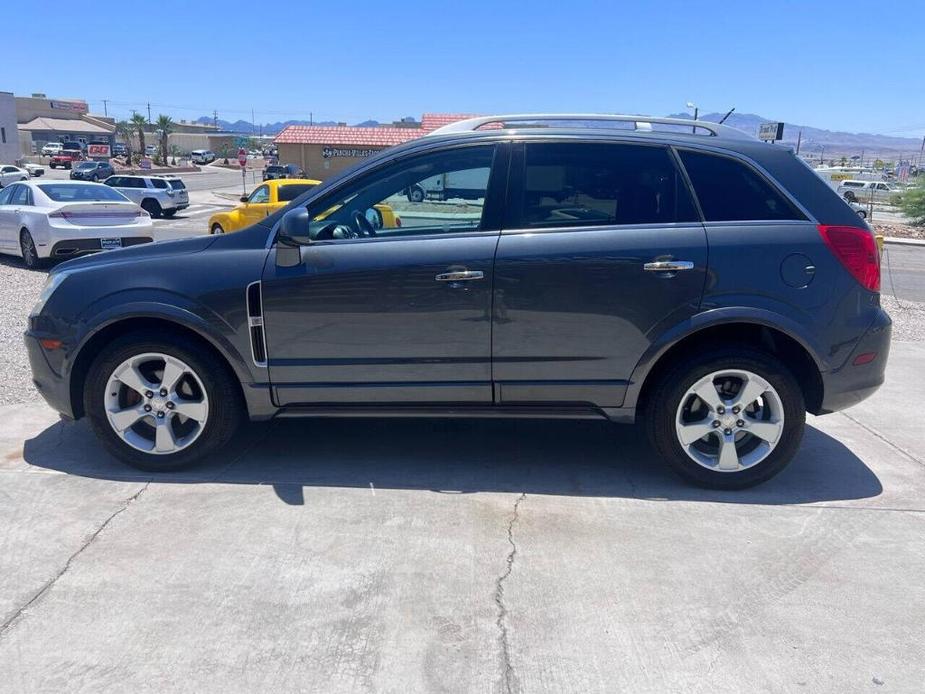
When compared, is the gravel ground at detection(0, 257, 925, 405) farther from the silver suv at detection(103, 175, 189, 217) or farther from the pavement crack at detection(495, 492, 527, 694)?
the silver suv at detection(103, 175, 189, 217)

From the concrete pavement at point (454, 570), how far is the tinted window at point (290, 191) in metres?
10.5

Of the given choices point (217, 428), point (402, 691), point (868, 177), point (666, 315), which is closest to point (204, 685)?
point (402, 691)

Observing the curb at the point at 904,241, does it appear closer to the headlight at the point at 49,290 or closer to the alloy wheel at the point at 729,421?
the alloy wheel at the point at 729,421

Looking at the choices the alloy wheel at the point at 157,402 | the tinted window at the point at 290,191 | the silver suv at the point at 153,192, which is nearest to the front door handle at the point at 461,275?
the alloy wheel at the point at 157,402

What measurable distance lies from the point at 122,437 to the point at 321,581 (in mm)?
1739

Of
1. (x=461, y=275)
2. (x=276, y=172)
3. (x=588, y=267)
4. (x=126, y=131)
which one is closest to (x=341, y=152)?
(x=276, y=172)

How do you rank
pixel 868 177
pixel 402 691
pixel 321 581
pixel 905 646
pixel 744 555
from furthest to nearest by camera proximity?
1. pixel 868 177
2. pixel 744 555
3. pixel 321 581
4. pixel 905 646
5. pixel 402 691

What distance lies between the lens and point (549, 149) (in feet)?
14.0

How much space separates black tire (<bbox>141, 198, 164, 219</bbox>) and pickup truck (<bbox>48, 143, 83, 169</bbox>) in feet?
132

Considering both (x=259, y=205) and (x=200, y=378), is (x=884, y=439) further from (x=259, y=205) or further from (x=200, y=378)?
(x=259, y=205)

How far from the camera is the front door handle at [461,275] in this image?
162 inches

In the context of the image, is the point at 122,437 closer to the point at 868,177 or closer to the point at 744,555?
the point at 744,555

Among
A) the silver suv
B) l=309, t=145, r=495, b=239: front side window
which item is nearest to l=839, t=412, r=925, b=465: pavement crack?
l=309, t=145, r=495, b=239: front side window

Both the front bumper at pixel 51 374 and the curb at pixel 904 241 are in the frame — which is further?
the curb at pixel 904 241
